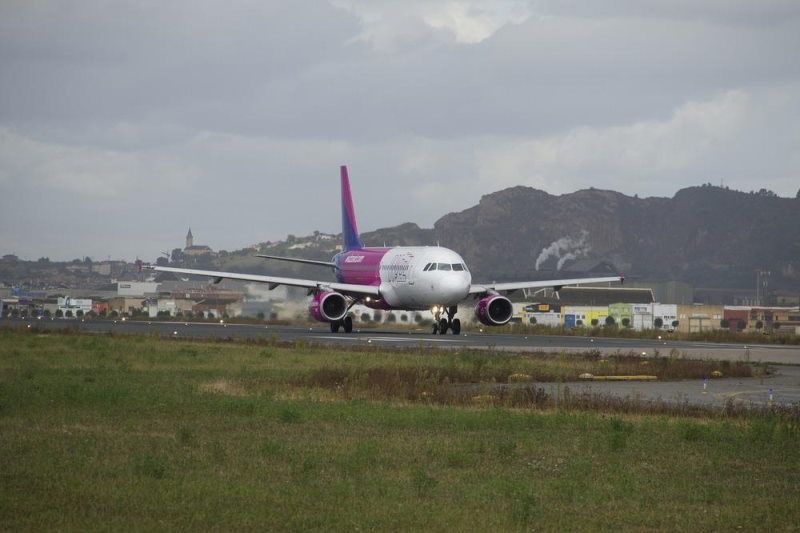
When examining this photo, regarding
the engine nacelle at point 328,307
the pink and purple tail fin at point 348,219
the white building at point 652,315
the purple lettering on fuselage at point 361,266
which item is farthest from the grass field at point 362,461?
the white building at point 652,315

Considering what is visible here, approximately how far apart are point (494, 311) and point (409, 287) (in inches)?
189

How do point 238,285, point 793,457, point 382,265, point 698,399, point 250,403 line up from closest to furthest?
point 793,457 → point 250,403 → point 698,399 → point 382,265 → point 238,285

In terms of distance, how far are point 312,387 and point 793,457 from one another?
13.9m

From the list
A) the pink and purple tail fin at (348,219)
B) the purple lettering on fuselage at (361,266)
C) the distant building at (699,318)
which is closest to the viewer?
the purple lettering on fuselage at (361,266)

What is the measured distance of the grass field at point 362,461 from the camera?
14359 mm

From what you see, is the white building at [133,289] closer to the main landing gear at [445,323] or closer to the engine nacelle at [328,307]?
the engine nacelle at [328,307]

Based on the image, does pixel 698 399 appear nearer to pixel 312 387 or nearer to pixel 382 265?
pixel 312 387

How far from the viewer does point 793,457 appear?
19.7 m

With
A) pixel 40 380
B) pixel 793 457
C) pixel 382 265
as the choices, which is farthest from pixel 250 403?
pixel 382 265

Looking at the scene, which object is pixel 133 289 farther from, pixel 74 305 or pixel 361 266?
pixel 361 266

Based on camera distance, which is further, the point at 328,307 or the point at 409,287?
the point at 328,307

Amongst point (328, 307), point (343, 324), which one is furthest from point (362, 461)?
point (343, 324)

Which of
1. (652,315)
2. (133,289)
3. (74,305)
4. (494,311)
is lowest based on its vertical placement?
(494,311)

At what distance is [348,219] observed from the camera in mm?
88188
